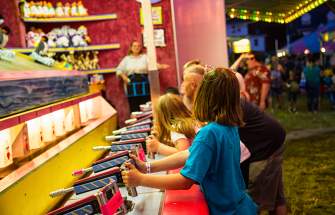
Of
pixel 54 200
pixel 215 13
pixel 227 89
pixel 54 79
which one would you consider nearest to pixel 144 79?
pixel 215 13

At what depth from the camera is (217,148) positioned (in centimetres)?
178

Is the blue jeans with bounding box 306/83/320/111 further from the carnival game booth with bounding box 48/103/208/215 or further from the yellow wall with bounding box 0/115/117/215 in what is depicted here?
the carnival game booth with bounding box 48/103/208/215

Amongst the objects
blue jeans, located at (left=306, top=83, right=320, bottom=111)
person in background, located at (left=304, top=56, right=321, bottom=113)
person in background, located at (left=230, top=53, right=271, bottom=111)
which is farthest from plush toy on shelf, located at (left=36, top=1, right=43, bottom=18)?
blue jeans, located at (left=306, top=83, right=320, bottom=111)

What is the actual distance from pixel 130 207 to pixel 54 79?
1.85 metres

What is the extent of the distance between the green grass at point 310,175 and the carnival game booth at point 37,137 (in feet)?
7.42

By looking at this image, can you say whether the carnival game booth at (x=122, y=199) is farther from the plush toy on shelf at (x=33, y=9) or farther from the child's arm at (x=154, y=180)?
the plush toy on shelf at (x=33, y=9)

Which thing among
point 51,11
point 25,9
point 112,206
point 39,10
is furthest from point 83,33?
point 112,206

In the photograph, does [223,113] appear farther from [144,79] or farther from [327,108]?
[327,108]

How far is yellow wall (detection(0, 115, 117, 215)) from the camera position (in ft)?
6.07

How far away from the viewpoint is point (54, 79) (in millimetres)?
Result: 3320

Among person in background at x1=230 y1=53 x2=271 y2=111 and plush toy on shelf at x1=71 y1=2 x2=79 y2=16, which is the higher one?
plush toy on shelf at x1=71 y1=2 x2=79 y2=16

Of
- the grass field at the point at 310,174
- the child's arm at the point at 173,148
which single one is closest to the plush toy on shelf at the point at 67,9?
the grass field at the point at 310,174

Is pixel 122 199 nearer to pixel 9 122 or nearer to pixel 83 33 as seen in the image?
pixel 9 122

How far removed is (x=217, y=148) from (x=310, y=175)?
4008mm
